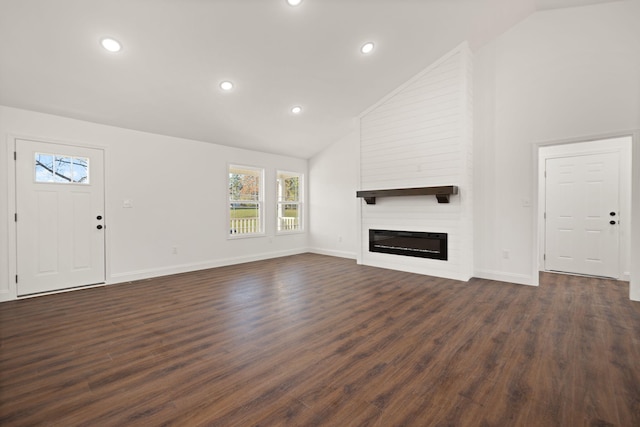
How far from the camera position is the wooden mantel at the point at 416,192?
4.46 metres

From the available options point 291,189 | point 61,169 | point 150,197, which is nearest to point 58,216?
point 61,169

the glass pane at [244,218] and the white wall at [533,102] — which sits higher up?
the white wall at [533,102]

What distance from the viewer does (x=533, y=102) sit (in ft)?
14.1

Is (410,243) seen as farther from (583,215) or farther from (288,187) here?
(288,187)

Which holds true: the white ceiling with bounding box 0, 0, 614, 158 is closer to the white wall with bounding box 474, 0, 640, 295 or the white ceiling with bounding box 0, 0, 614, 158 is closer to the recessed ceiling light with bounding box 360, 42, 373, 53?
the recessed ceiling light with bounding box 360, 42, 373, 53

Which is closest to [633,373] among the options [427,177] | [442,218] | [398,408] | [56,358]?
[398,408]

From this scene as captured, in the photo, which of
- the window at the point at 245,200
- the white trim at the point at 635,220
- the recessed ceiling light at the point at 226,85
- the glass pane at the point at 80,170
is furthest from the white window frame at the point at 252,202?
the white trim at the point at 635,220

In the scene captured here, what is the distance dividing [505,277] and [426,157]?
90.2 inches

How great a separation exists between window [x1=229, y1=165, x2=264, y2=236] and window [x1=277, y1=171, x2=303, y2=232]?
2.04 ft

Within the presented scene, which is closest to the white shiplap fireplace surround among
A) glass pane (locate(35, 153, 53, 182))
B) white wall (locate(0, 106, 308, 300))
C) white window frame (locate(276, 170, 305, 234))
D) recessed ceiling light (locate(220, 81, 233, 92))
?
white window frame (locate(276, 170, 305, 234))

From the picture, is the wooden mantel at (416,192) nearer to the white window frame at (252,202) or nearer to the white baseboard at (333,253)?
the white baseboard at (333,253)

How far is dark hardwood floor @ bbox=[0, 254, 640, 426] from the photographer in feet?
5.46

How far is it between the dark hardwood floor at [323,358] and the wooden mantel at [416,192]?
148 centimetres

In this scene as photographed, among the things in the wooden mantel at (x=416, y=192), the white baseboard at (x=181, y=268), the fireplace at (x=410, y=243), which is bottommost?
the white baseboard at (x=181, y=268)
